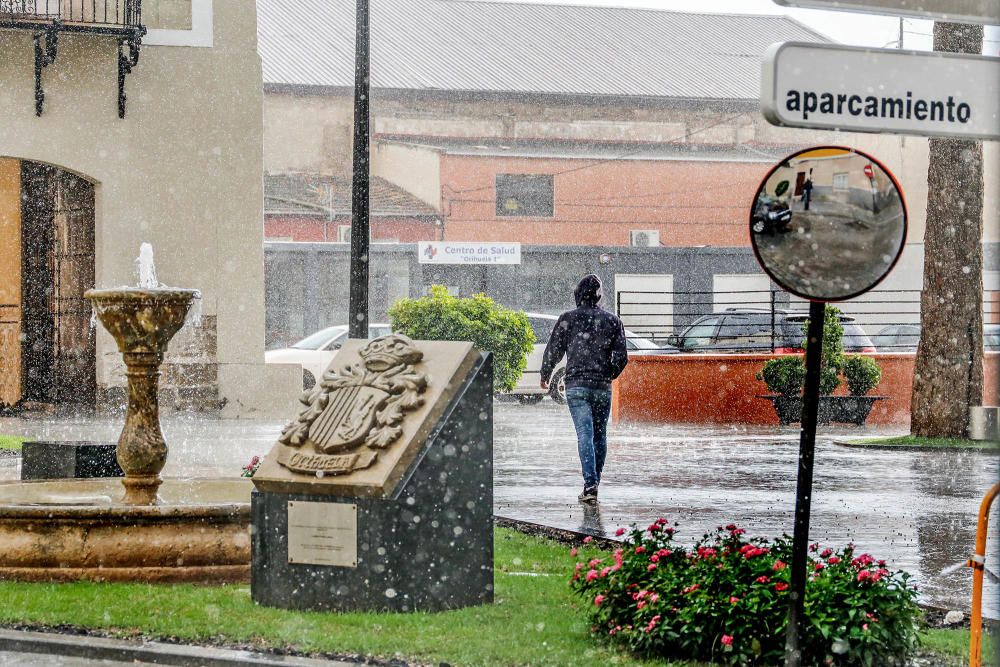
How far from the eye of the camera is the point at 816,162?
5496 millimetres

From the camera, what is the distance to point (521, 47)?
168ft

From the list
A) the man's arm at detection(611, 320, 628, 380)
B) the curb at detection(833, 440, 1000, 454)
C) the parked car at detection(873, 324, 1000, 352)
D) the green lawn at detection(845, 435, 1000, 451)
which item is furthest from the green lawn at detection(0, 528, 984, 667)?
the parked car at detection(873, 324, 1000, 352)

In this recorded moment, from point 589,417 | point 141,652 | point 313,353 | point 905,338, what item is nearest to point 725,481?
point 589,417

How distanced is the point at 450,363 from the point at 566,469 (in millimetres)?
8051

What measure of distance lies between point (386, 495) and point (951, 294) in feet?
44.7

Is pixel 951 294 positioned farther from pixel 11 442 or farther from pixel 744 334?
pixel 11 442

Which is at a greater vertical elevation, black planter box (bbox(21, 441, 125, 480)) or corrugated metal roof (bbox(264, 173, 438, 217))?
corrugated metal roof (bbox(264, 173, 438, 217))

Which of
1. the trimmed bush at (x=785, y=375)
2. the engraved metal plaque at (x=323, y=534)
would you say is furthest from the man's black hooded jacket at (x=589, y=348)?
the trimmed bush at (x=785, y=375)

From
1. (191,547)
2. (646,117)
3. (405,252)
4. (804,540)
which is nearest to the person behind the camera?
(804,540)

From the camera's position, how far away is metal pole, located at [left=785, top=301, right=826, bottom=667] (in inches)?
213

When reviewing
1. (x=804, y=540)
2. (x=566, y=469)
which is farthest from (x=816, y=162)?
(x=566, y=469)

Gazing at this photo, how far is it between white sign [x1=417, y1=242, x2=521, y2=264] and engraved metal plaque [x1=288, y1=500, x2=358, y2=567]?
3070cm

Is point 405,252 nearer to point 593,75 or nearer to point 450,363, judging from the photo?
point 593,75

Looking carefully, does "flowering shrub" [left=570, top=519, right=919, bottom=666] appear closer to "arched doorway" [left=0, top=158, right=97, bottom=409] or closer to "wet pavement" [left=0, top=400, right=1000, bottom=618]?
"wet pavement" [left=0, top=400, right=1000, bottom=618]
